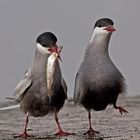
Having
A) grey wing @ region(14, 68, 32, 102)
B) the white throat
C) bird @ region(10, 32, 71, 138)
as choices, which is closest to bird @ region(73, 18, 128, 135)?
bird @ region(10, 32, 71, 138)

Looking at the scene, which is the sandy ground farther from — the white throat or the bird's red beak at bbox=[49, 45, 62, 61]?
the bird's red beak at bbox=[49, 45, 62, 61]

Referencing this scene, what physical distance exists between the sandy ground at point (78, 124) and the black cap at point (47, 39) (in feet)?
4.05

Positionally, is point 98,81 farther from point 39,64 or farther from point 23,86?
point 23,86

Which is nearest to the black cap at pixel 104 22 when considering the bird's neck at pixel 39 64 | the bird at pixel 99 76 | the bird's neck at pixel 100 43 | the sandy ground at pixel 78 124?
the bird at pixel 99 76

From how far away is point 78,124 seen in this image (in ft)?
41.3

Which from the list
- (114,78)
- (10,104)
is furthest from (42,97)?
(10,104)

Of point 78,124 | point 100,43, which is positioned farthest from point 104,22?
point 78,124

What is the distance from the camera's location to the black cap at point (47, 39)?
10.6 m

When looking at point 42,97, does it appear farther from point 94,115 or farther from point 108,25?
point 94,115

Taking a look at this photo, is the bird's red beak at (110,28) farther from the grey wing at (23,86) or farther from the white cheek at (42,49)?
the grey wing at (23,86)

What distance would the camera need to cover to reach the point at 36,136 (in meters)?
10.9

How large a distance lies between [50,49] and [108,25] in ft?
3.37

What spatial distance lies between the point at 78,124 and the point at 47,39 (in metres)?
2.39

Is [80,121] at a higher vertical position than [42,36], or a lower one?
lower
